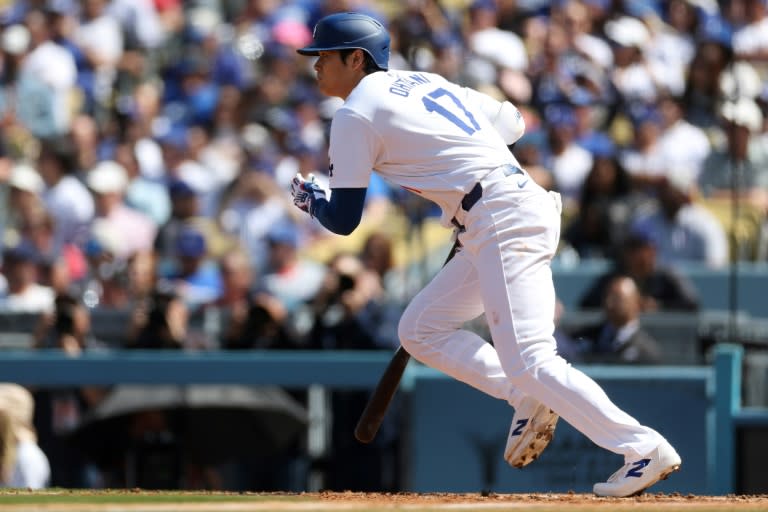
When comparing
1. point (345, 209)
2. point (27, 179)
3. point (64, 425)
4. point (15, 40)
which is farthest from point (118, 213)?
point (345, 209)

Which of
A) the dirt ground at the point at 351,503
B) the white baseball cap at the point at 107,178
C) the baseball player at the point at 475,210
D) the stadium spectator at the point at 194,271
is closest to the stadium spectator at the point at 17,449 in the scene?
the dirt ground at the point at 351,503

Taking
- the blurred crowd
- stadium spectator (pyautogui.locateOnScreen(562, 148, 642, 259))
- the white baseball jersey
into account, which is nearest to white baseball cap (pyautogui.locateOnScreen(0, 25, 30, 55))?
the blurred crowd

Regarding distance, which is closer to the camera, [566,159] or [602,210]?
Result: [602,210]

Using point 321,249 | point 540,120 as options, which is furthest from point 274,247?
point 540,120

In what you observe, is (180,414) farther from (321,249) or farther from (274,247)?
(321,249)

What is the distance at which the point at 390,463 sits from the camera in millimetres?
8258

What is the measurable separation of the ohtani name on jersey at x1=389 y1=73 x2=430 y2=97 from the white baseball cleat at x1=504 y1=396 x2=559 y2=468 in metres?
1.26

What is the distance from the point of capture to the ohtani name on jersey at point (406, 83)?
5.62 metres

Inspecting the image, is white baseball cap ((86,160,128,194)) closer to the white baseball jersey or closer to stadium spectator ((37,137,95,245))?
stadium spectator ((37,137,95,245))

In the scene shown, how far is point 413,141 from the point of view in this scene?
559cm

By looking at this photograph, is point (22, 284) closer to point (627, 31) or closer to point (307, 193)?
point (307, 193)

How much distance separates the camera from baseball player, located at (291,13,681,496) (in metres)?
5.50

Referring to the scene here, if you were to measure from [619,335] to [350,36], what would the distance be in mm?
3327

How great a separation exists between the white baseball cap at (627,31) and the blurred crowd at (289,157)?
3 centimetres
